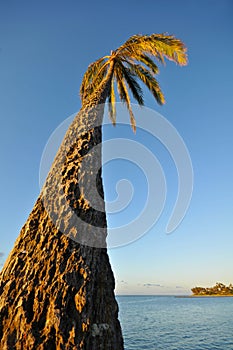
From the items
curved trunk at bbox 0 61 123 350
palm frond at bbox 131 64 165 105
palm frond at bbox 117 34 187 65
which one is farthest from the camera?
palm frond at bbox 131 64 165 105

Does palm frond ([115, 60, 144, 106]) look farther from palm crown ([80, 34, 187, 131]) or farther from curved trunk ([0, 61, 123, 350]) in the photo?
curved trunk ([0, 61, 123, 350])

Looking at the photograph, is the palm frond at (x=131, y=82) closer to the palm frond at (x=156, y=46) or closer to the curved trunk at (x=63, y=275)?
the palm frond at (x=156, y=46)

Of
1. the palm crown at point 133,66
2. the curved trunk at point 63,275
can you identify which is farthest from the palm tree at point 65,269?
the palm crown at point 133,66

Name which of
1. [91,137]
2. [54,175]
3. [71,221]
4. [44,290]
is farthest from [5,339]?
[91,137]

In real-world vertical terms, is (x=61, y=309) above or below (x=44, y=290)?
below

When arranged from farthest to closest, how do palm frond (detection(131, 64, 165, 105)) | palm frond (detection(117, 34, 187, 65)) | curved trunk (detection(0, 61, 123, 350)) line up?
palm frond (detection(131, 64, 165, 105)) < palm frond (detection(117, 34, 187, 65)) < curved trunk (detection(0, 61, 123, 350))

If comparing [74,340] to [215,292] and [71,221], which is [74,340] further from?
[215,292]

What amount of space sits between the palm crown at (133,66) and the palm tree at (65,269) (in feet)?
9.91

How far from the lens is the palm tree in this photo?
160 inches

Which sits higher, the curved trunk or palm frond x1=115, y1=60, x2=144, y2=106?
palm frond x1=115, y1=60, x2=144, y2=106

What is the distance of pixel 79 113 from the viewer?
7.05 metres

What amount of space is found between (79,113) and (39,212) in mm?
2825

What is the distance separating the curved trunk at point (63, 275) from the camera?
4051 mm

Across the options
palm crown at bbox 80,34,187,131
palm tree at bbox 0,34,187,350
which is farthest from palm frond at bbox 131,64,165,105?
palm tree at bbox 0,34,187,350
